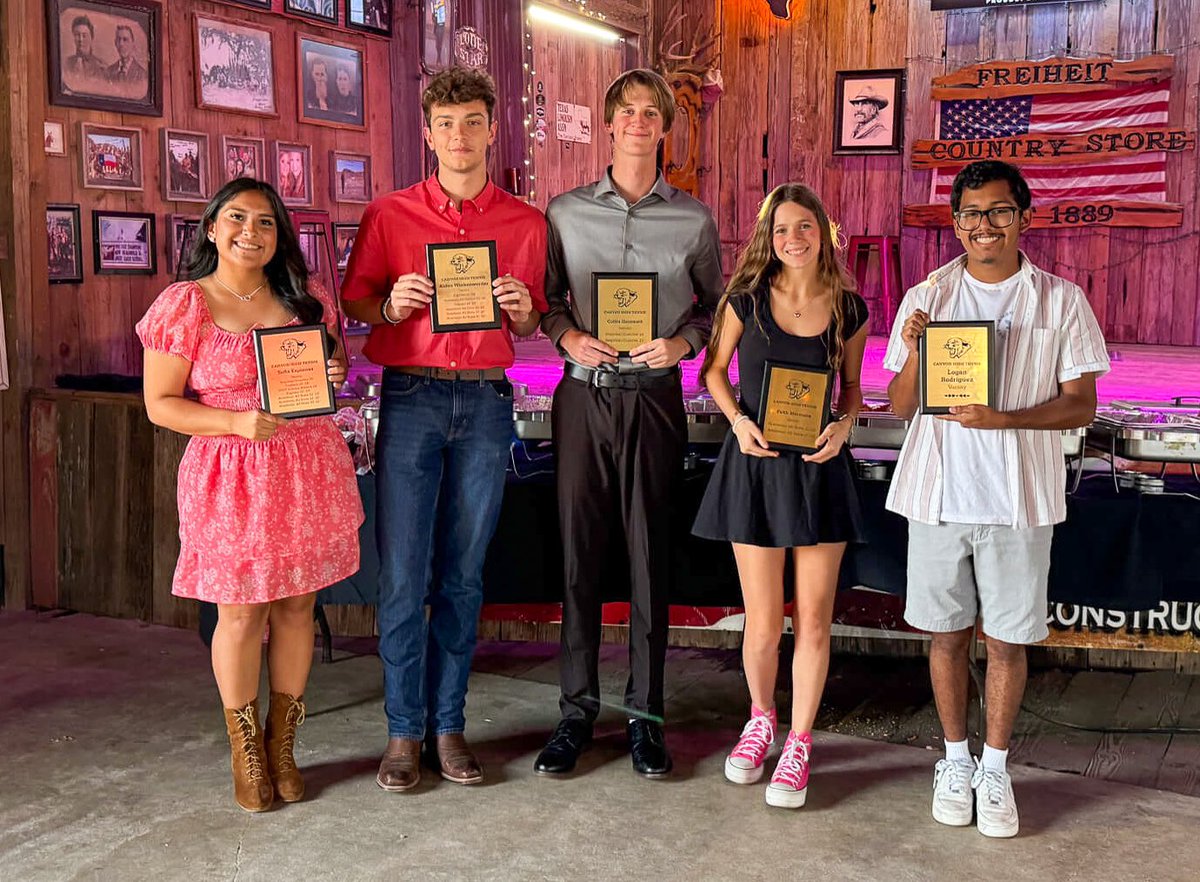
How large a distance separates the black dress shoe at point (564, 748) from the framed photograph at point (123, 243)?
9.20ft

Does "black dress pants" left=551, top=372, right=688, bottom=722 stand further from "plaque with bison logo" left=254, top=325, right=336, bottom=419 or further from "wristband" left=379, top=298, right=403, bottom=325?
"plaque with bison logo" left=254, top=325, right=336, bottom=419

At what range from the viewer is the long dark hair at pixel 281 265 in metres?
2.64

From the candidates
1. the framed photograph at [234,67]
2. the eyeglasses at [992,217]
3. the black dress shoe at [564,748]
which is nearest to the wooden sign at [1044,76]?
the framed photograph at [234,67]

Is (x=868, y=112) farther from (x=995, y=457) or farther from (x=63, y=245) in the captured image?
(x=995, y=457)

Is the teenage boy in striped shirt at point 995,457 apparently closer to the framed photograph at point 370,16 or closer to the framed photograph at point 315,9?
the framed photograph at point 315,9

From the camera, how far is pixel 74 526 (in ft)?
14.7

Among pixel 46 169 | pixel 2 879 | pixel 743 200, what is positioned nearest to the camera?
pixel 2 879

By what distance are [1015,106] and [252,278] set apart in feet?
23.3

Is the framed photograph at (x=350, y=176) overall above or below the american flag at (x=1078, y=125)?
below

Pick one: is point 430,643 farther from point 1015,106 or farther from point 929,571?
point 1015,106

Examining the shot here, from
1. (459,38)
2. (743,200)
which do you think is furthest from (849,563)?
(743,200)

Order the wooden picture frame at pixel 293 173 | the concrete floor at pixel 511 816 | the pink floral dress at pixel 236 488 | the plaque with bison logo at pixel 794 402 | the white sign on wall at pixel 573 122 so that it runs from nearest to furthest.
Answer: the concrete floor at pixel 511 816
the pink floral dress at pixel 236 488
the plaque with bison logo at pixel 794 402
the wooden picture frame at pixel 293 173
the white sign on wall at pixel 573 122

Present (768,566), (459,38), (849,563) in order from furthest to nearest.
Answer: (459,38), (849,563), (768,566)

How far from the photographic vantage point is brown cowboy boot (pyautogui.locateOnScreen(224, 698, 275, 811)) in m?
2.69
